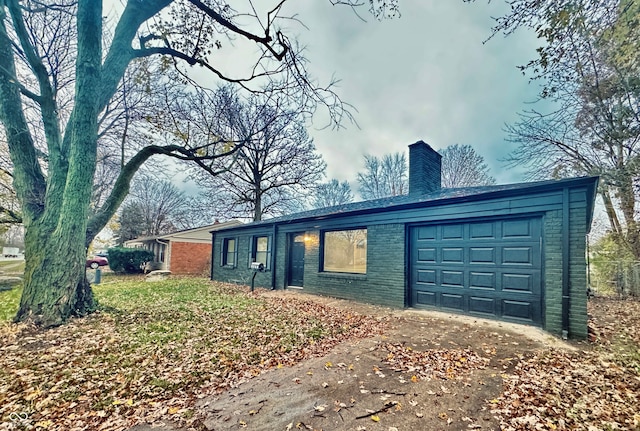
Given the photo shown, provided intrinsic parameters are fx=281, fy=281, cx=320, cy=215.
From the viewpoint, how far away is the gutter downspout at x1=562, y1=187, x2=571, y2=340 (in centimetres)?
523

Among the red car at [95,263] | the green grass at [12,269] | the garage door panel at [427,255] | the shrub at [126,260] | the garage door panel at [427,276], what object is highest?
the garage door panel at [427,255]

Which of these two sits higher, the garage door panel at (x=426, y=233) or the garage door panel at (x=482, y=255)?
the garage door panel at (x=426, y=233)

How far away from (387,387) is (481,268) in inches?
176

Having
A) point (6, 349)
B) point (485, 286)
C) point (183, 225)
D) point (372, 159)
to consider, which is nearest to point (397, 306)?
point (485, 286)

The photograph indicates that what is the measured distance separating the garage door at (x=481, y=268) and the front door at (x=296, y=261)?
4873 millimetres

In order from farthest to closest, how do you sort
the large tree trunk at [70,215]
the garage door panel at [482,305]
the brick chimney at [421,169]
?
the brick chimney at [421,169]
the garage door panel at [482,305]
the large tree trunk at [70,215]

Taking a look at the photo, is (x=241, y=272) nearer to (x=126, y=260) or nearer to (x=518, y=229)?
(x=126, y=260)

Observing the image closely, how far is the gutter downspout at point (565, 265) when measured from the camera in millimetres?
5227

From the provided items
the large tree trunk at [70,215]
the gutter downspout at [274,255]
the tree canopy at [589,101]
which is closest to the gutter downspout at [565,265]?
the tree canopy at [589,101]

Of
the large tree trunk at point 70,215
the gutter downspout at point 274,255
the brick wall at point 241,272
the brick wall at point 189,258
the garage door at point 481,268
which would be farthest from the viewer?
the brick wall at point 189,258

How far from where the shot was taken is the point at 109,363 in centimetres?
395

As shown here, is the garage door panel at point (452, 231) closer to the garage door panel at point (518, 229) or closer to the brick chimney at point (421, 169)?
the garage door panel at point (518, 229)

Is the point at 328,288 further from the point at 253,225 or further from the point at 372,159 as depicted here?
the point at 372,159

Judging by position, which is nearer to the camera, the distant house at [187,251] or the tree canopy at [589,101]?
the tree canopy at [589,101]
